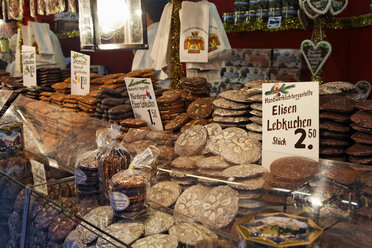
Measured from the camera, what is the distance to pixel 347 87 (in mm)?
1995

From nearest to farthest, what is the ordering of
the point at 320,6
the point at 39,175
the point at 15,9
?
the point at 39,175 → the point at 320,6 → the point at 15,9

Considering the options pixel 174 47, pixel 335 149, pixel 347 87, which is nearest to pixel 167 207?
pixel 335 149

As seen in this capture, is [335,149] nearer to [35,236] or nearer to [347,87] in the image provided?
[347,87]

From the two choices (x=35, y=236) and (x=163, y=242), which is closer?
(x=163, y=242)

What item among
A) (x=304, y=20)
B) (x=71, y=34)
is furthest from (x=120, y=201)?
(x=71, y=34)

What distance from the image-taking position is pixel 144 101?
240 centimetres

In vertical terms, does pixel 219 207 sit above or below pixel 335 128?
below

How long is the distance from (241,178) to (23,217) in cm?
96

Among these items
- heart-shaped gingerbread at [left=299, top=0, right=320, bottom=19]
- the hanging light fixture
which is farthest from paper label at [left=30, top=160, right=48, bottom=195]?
heart-shaped gingerbread at [left=299, top=0, right=320, bottom=19]

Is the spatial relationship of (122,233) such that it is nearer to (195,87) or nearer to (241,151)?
(241,151)

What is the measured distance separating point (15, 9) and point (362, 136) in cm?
550

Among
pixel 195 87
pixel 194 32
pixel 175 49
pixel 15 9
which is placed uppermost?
pixel 15 9

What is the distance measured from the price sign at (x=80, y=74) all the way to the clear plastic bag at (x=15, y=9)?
2.90m

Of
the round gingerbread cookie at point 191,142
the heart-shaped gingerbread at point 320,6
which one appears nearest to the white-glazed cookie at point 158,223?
the round gingerbread cookie at point 191,142
